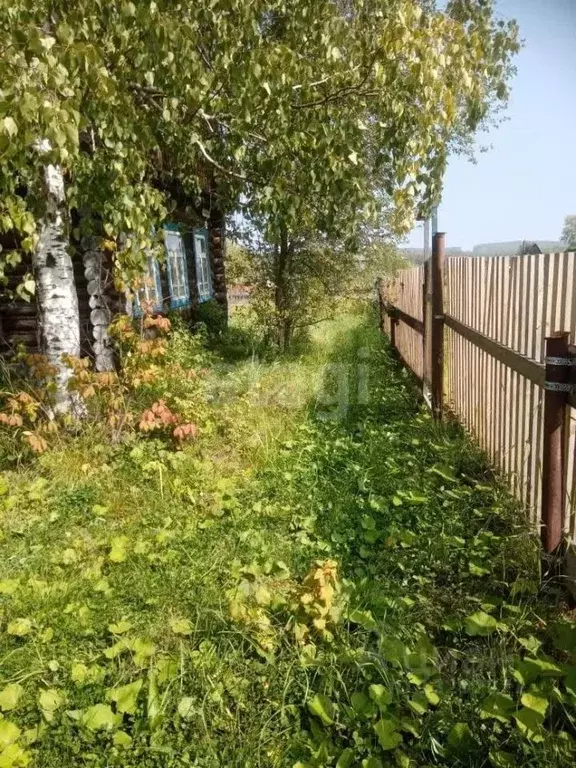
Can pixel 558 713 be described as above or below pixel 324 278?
below

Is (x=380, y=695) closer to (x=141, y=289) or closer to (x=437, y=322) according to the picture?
(x=437, y=322)

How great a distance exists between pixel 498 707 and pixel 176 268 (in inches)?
345

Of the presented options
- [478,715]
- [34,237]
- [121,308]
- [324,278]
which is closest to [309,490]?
[478,715]

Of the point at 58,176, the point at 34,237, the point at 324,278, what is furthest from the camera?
the point at 324,278

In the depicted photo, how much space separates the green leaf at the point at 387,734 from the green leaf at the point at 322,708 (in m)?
0.18

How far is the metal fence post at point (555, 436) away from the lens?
2.26 m

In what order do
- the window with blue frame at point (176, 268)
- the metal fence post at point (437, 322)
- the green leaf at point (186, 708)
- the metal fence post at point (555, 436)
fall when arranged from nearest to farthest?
the green leaf at point (186, 708) < the metal fence post at point (555, 436) < the metal fence post at point (437, 322) < the window with blue frame at point (176, 268)

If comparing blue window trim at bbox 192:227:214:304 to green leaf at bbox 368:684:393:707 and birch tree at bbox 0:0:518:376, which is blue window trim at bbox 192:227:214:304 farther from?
green leaf at bbox 368:684:393:707

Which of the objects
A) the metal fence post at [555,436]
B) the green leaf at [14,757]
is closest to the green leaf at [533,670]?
the metal fence post at [555,436]

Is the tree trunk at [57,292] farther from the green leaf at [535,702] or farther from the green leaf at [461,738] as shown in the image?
the green leaf at [535,702]

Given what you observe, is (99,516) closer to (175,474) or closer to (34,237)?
(175,474)

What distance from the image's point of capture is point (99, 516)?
3383 millimetres

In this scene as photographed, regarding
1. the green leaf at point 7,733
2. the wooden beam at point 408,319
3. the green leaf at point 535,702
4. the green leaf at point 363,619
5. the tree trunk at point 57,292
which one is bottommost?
the green leaf at point 7,733

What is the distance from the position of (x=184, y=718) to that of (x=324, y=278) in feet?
28.7
